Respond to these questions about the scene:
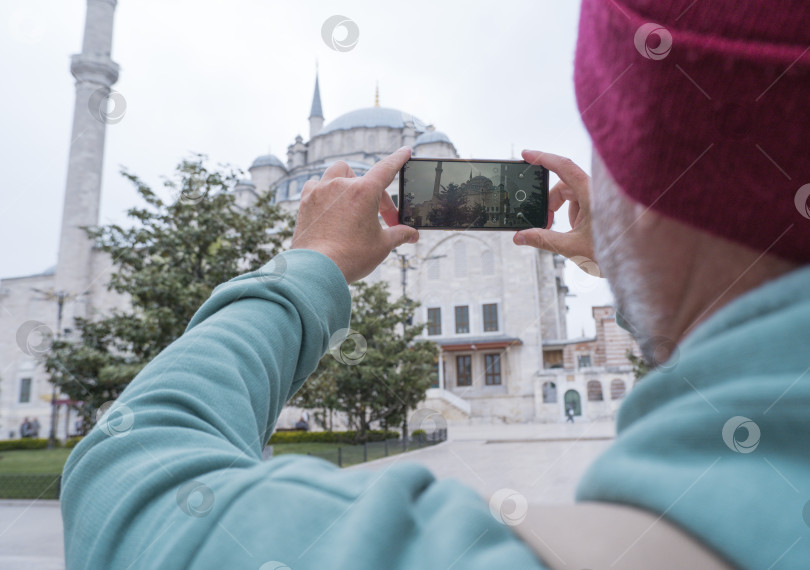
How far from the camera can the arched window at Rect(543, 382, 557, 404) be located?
28.3 m

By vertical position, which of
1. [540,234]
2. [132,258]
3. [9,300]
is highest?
[9,300]

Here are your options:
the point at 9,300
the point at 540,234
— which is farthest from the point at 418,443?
the point at 9,300

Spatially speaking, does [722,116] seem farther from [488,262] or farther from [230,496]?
[488,262]

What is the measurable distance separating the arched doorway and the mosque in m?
0.06

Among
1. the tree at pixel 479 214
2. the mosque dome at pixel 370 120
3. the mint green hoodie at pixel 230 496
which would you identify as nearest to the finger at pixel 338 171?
the tree at pixel 479 214

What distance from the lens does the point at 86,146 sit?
2478cm

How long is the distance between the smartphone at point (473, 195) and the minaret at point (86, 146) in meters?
22.7

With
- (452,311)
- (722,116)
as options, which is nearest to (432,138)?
(452,311)

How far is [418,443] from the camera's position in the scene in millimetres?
18562

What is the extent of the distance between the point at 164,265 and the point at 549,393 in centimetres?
2255

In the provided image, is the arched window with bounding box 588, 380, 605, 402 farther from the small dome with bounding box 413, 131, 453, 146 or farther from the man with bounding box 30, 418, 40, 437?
the man with bounding box 30, 418, 40, 437

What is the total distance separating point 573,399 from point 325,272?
28.7m

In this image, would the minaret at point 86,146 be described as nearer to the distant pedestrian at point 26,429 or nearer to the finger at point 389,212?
the distant pedestrian at point 26,429

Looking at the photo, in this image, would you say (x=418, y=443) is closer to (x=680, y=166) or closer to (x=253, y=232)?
(x=253, y=232)
